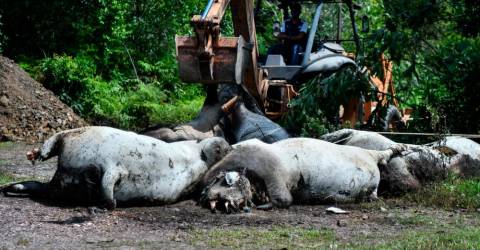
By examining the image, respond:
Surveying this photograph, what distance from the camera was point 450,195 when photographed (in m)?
8.12

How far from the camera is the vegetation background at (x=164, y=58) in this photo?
1105cm

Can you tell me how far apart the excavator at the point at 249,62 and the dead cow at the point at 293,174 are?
1947mm

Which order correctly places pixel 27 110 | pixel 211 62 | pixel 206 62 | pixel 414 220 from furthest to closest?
pixel 27 110, pixel 211 62, pixel 206 62, pixel 414 220

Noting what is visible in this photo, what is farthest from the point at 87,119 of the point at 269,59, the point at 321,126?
the point at 321,126

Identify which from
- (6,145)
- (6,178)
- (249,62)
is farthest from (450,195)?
(6,145)

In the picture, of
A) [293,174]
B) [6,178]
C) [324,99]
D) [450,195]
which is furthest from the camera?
[324,99]

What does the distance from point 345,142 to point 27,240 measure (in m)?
4.36

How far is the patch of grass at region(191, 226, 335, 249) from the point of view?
5.86 meters

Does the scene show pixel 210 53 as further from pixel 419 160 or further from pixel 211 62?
pixel 419 160

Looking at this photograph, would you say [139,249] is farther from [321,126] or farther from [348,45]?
[348,45]

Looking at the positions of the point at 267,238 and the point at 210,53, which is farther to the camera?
the point at 210,53

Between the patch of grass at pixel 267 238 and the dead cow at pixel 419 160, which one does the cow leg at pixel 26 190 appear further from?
the dead cow at pixel 419 160

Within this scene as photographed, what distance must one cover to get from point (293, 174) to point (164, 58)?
13856 mm

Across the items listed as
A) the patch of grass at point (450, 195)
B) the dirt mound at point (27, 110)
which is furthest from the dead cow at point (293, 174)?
the dirt mound at point (27, 110)
